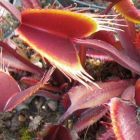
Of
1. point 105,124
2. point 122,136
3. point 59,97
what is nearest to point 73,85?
→ point 59,97

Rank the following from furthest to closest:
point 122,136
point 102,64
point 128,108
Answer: point 102,64, point 128,108, point 122,136

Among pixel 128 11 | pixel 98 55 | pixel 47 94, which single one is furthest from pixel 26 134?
pixel 128 11

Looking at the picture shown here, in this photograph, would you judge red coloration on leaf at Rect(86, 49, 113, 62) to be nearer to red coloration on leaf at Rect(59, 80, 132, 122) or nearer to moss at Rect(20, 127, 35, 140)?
red coloration on leaf at Rect(59, 80, 132, 122)

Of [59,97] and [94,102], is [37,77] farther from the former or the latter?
[94,102]

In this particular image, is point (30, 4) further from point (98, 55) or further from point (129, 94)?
point (129, 94)

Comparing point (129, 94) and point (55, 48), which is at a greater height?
point (55, 48)

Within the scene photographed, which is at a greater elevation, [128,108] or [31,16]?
[31,16]
